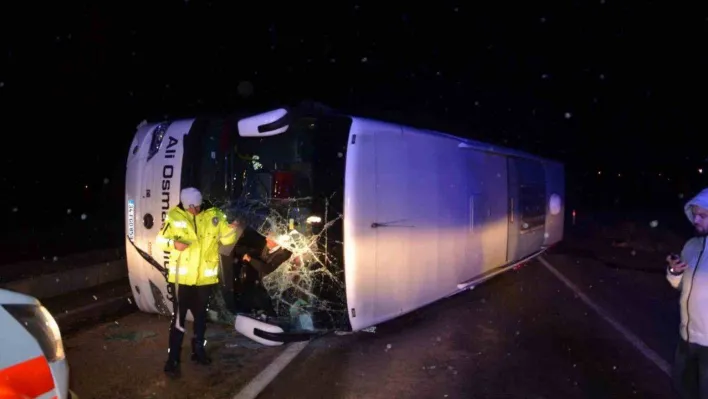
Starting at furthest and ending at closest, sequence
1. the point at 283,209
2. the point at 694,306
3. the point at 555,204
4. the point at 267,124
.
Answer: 1. the point at 555,204
2. the point at 283,209
3. the point at 267,124
4. the point at 694,306

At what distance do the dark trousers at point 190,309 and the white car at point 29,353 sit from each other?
2600mm

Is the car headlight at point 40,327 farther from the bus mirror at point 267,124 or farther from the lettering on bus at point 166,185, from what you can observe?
the lettering on bus at point 166,185

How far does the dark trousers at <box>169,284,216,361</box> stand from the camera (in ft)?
18.1

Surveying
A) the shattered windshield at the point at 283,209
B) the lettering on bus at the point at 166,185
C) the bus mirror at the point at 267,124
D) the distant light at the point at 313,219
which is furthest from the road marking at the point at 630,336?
the lettering on bus at the point at 166,185

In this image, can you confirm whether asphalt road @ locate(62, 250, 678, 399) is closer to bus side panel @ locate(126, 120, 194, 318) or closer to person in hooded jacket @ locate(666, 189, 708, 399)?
bus side panel @ locate(126, 120, 194, 318)

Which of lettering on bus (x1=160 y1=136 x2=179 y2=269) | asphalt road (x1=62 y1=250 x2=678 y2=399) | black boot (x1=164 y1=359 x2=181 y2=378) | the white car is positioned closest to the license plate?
lettering on bus (x1=160 y1=136 x2=179 y2=269)

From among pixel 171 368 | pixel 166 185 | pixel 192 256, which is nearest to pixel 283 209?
pixel 192 256

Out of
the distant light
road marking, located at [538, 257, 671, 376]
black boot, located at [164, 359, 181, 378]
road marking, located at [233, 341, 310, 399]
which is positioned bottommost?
road marking, located at [538, 257, 671, 376]

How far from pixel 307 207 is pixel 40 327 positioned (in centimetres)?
312

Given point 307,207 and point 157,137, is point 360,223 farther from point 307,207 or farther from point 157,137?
point 157,137

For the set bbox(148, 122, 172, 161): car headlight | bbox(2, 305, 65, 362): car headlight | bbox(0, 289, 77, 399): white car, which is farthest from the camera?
bbox(148, 122, 172, 161): car headlight

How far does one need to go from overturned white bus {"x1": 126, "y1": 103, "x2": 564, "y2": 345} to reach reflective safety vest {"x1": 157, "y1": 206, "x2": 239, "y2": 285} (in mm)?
355

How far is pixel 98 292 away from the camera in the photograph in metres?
9.85

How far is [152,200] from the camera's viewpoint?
6.10m
